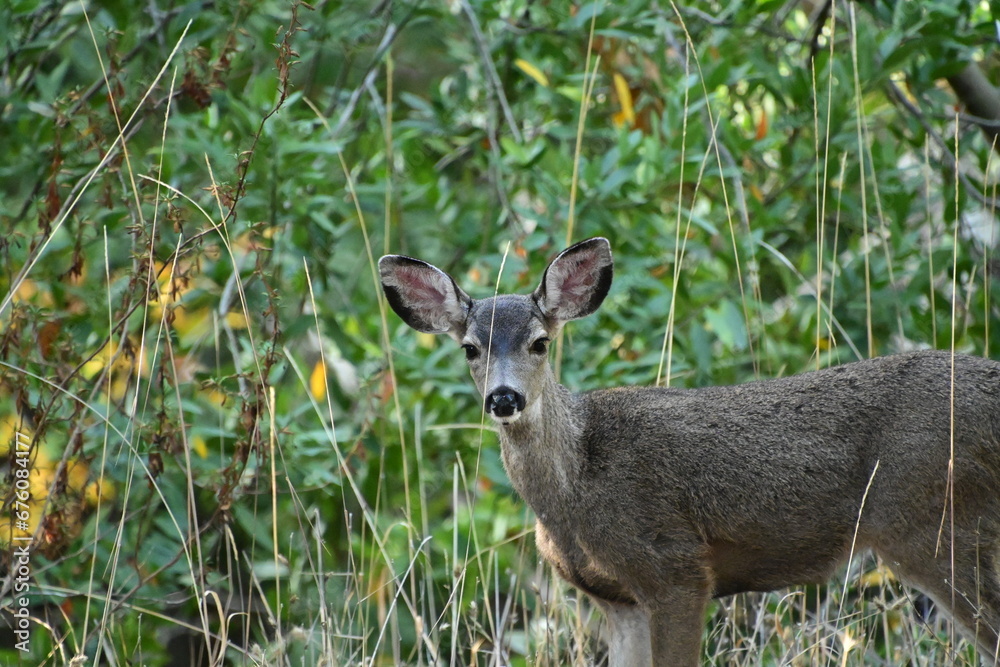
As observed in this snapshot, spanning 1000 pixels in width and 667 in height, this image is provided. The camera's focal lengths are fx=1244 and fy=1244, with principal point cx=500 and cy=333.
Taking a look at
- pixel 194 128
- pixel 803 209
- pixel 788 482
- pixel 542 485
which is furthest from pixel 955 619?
pixel 194 128

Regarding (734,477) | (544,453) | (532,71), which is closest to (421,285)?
(544,453)

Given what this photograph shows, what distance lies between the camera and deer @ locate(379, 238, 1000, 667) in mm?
4719

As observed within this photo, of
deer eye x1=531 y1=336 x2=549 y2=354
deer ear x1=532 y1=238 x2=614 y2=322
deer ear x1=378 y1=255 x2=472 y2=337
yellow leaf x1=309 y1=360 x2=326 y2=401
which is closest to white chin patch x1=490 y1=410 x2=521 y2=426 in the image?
deer eye x1=531 y1=336 x2=549 y2=354

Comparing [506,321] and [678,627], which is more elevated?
[506,321]

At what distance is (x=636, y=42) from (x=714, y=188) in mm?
1339

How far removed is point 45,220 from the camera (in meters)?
5.44

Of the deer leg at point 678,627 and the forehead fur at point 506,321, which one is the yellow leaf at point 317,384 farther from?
the deer leg at point 678,627

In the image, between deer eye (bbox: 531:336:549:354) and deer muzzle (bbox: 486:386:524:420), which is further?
deer eye (bbox: 531:336:549:354)

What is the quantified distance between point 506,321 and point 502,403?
55cm

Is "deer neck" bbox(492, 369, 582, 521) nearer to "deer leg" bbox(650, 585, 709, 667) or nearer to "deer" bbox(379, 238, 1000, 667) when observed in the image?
"deer" bbox(379, 238, 1000, 667)

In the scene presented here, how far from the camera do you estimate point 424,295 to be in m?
5.55

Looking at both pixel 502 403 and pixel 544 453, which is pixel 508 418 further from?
pixel 544 453

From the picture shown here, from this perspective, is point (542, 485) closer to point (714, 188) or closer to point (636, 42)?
point (714, 188)

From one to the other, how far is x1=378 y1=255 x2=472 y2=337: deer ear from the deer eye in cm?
47
